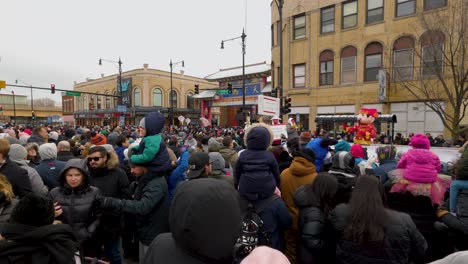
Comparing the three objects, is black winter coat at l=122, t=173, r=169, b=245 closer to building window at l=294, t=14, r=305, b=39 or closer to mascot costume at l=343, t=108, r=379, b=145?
mascot costume at l=343, t=108, r=379, b=145

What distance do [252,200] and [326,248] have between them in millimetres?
944

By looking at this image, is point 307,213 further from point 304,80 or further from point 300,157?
point 304,80

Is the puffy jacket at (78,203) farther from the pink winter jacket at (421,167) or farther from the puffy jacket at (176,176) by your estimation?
the pink winter jacket at (421,167)

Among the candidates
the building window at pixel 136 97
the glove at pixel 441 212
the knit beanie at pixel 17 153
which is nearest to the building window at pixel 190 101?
the building window at pixel 136 97

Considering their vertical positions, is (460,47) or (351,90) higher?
(460,47)

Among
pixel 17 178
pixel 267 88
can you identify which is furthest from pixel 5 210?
pixel 267 88

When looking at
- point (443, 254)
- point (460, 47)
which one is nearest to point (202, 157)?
point (443, 254)

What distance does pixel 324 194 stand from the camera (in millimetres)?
2943

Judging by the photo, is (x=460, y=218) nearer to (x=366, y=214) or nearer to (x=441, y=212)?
(x=441, y=212)

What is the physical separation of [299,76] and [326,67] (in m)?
2.36

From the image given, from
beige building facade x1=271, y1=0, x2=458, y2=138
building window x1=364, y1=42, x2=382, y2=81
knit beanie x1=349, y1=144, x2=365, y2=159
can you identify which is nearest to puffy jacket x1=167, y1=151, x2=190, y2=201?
knit beanie x1=349, y1=144, x2=365, y2=159

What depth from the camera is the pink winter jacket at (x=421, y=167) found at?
10.5 feet

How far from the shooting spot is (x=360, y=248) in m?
2.36

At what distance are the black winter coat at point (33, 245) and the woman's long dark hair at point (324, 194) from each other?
235 cm
